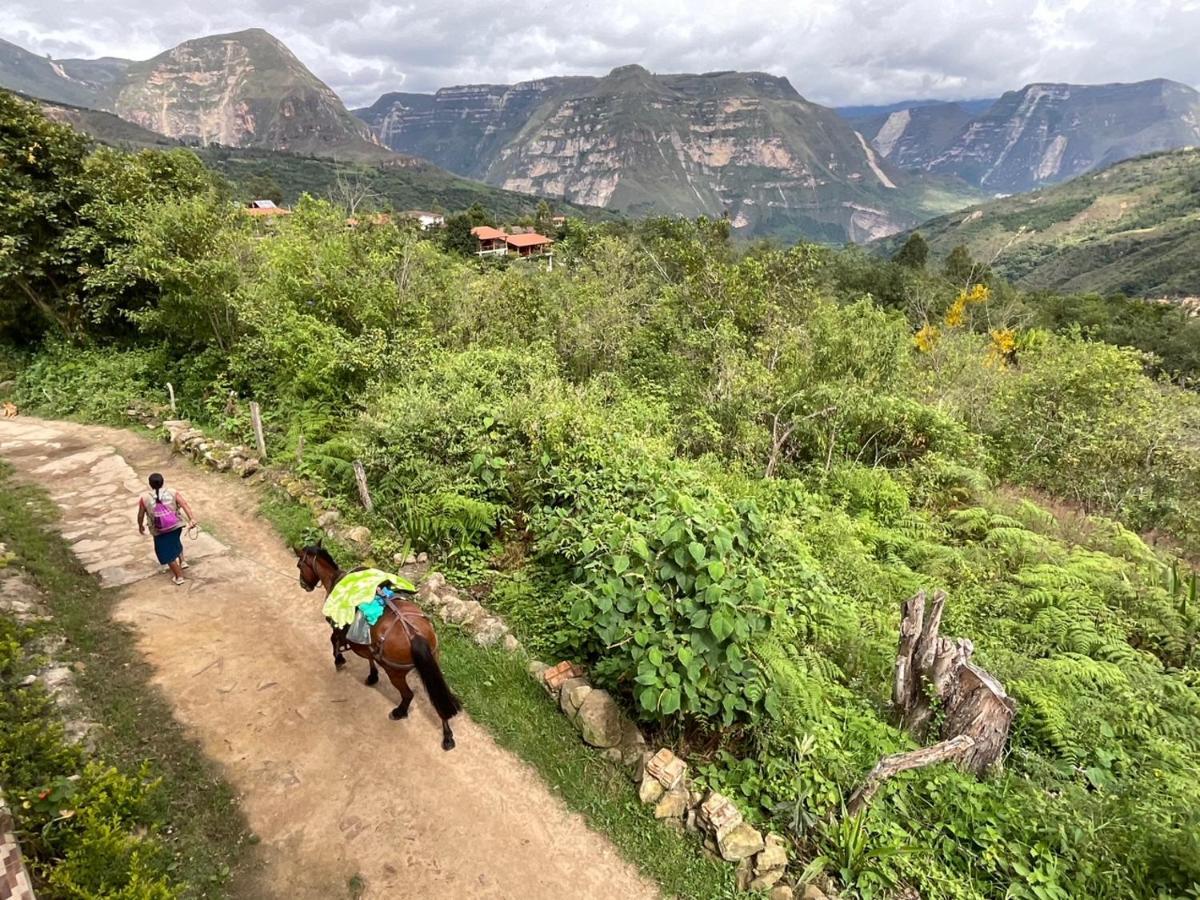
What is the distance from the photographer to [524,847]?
4.67 m

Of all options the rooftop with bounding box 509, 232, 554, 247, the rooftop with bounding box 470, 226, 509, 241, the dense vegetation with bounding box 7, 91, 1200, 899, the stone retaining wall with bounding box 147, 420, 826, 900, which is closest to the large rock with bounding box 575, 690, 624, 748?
the stone retaining wall with bounding box 147, 420, 826, 900

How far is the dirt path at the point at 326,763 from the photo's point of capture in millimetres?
4449

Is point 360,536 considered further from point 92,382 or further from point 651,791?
point 92,382

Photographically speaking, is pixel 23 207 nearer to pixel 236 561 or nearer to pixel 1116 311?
pixel 236 561

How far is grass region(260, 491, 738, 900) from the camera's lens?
4.49 meters

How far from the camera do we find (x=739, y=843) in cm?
446

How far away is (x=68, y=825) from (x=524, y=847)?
Answer: 3.15 metres

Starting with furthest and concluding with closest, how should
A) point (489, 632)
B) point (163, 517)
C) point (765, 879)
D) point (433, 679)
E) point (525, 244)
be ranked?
point (525, 244)
point (163, 517)
point (489, 632)
point (433, 679)
point (765, 879)

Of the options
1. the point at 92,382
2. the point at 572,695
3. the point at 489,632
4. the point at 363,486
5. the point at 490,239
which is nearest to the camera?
the point at 572,695

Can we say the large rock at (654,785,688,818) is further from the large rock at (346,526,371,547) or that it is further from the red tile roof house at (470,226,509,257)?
the red tile roof house at (470,226,509,257)

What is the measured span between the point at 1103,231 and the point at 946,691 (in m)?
170

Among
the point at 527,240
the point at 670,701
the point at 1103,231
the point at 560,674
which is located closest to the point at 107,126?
the point at 527,240

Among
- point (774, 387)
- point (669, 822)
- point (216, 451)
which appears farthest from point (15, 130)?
point (669, 822)

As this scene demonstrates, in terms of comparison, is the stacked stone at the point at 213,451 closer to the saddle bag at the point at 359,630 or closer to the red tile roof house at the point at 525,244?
the saddle bag at the point at 359,630
